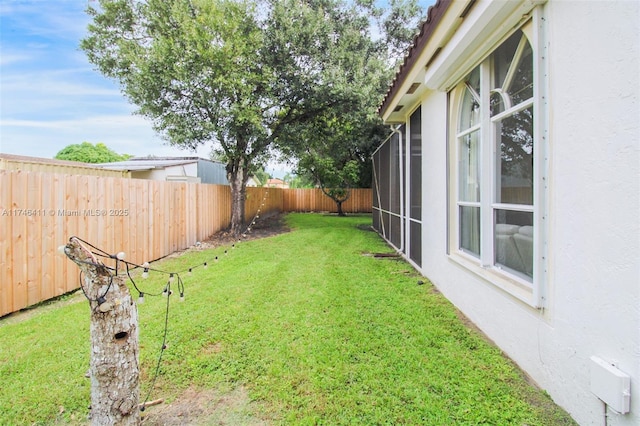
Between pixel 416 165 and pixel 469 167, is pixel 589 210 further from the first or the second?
pixel 416 165

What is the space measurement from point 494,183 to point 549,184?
2.81ft

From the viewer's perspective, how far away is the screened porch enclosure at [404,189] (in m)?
5.58

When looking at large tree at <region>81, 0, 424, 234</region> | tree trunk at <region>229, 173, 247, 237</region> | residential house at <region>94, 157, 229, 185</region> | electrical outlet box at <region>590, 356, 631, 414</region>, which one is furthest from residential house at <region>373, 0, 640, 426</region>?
residential house at <region>94, 157, 229, 185</region>

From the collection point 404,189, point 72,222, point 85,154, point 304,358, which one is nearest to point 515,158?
point 304,358

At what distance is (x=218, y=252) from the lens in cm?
784

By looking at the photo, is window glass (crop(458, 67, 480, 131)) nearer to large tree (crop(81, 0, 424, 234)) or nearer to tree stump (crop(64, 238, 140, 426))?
tree stump (crop(64, 238, 140, 426))

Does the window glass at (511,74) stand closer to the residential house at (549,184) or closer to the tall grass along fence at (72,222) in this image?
the residential house at (549,184)

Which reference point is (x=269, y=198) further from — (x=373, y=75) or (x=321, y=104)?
(x=373, y=75)

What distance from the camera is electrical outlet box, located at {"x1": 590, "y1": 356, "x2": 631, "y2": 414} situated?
58.6 inches

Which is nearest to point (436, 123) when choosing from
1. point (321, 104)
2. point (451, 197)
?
point (451, 197)

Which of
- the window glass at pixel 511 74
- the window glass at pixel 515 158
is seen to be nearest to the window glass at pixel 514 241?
the window glass at pixel 515 158

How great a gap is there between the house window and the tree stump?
107 inches

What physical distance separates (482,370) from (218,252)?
6.64 metres

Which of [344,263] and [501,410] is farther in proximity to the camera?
[344,263]
